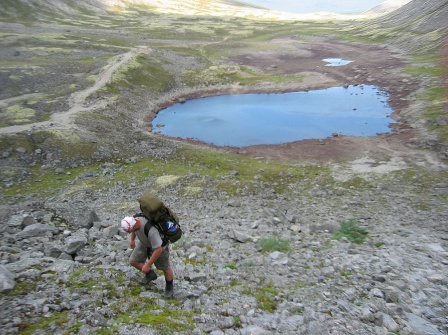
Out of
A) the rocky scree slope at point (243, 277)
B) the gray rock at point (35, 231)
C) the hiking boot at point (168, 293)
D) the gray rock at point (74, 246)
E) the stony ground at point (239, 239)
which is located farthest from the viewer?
the gray rock at point (35, 231)

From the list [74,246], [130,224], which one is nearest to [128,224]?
[130,224]

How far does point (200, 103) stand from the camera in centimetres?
7794

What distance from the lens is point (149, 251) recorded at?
12.3m

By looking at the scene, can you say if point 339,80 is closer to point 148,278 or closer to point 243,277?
point 243,277

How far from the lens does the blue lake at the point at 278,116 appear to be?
57.6 m

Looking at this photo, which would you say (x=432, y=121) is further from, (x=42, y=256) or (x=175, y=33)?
(x=175, y=33)

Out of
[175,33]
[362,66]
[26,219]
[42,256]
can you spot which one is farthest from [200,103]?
[175,33]

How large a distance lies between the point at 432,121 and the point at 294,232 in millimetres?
41512

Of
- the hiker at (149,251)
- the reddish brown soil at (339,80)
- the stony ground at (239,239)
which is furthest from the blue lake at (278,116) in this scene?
the hiker at (149,251)

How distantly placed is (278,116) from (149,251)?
59546 millimetres

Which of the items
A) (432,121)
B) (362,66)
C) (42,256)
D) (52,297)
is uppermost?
(362,66)

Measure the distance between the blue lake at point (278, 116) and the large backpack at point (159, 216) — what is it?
43.2m

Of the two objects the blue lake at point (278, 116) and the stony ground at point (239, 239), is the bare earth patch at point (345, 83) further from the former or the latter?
the blue lake at point (278, 116)

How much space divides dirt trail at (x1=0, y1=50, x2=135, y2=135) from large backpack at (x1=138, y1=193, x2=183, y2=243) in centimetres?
4167
